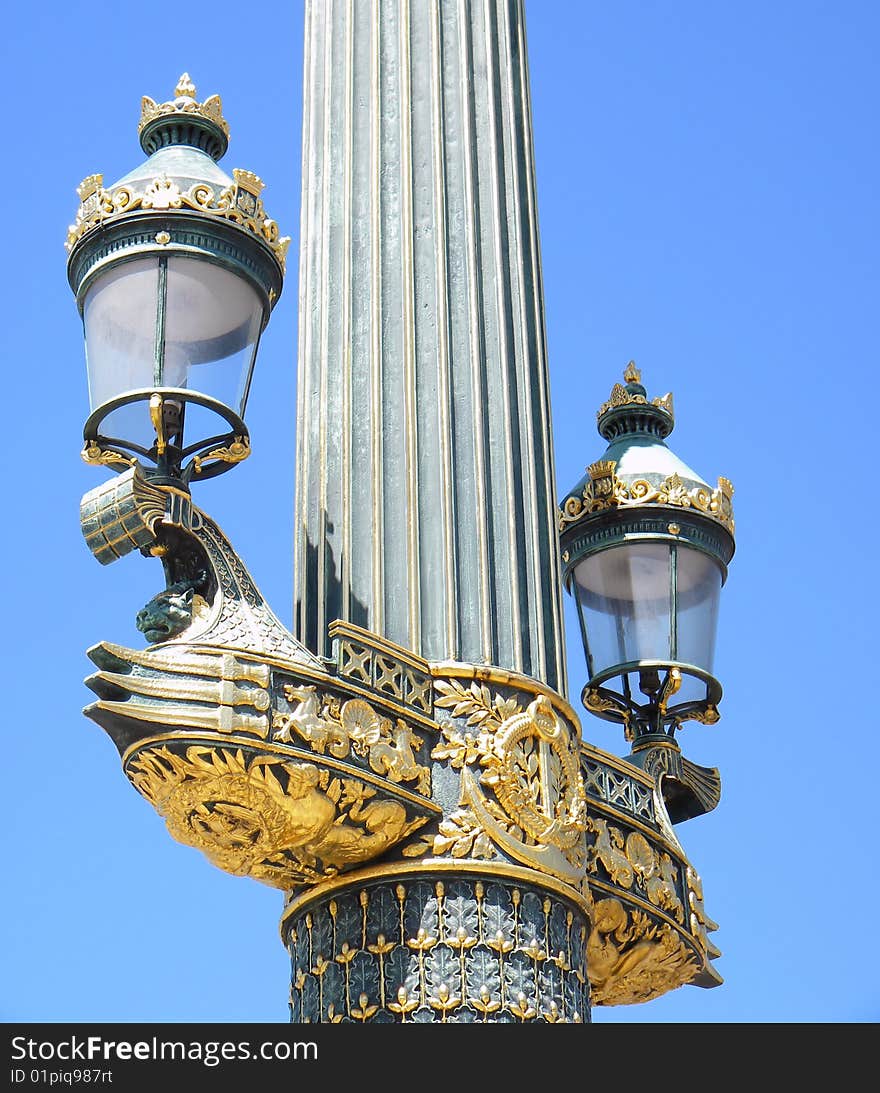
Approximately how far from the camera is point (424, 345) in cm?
1124

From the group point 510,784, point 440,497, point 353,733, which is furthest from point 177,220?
point 510,784

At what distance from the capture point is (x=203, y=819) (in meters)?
9.58

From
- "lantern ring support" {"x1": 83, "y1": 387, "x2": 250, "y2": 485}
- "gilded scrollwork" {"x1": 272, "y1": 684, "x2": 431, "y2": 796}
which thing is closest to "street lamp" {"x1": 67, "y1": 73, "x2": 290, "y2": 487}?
"lantern ring support" {"x1": 83, "y1": 387, "x2": 250, "y2": 485}

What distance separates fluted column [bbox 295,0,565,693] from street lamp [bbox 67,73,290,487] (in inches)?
25.3

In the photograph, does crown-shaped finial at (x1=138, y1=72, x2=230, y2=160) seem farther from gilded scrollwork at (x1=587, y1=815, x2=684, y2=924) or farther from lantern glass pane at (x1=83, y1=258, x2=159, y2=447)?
gilded scrollwork at (x1=587, y1=815, x2=684, y2=924)

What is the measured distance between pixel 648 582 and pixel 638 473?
2.20 feet

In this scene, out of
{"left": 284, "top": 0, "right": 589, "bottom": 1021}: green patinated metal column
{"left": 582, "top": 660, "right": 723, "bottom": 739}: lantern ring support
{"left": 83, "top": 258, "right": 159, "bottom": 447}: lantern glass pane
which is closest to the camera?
A: {"left": 284, "top": 0, "right": 589, "bottom": 1021}: green patinated metal column

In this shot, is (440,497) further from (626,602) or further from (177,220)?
(626,602)

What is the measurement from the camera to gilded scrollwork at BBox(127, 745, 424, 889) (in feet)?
30.8

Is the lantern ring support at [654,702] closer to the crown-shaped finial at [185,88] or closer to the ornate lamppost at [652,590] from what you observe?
the ornate lamppost at [652,590]
